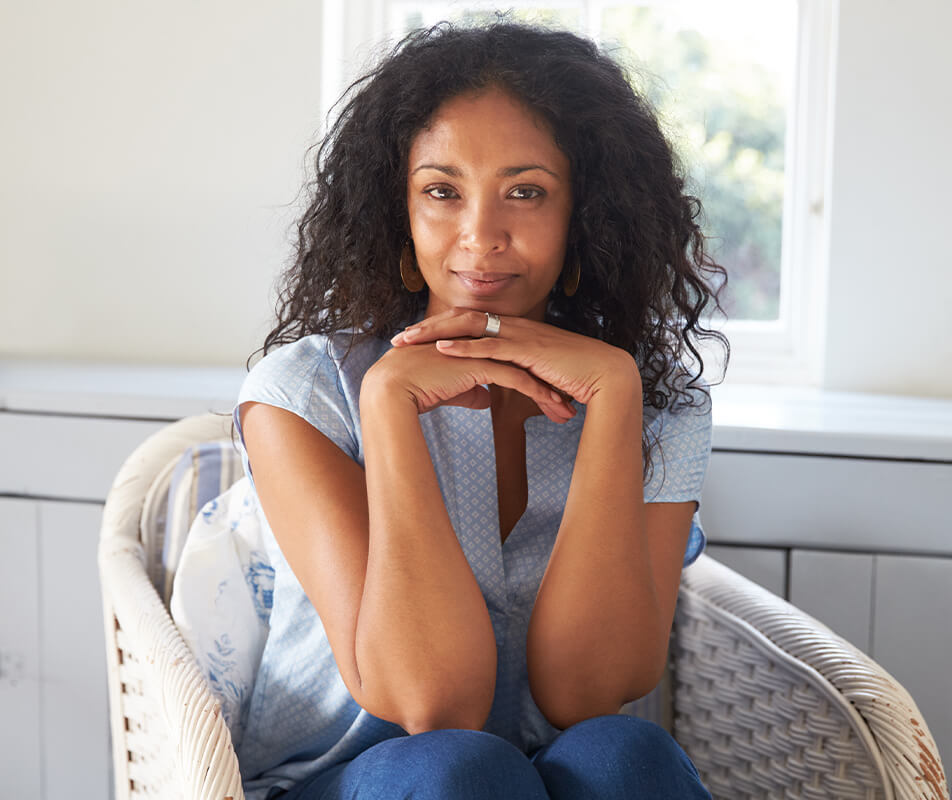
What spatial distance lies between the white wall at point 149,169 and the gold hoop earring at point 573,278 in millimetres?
861

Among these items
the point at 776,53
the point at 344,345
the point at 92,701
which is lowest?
the point at 92,701

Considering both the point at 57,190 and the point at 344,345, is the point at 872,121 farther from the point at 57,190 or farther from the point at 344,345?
the point at 57,190

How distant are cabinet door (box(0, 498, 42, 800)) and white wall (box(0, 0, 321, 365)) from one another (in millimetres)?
501

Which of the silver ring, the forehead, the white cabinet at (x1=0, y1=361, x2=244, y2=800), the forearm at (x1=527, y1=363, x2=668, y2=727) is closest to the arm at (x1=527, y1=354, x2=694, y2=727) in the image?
the forearm at (x1=527, y1=363, x2=668, y2=727)

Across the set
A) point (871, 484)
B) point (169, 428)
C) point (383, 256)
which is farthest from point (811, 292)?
point (169, 428)

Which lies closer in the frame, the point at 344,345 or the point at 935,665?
the point at 344,345

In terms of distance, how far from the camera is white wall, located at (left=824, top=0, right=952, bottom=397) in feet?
5.37

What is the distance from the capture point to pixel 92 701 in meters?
1.55

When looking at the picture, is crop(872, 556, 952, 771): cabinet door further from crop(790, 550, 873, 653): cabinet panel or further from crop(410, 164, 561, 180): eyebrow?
crop(410, 164, 561, 180): eyebrow

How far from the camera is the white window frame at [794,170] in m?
1.80

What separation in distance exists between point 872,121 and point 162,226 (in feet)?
4.26

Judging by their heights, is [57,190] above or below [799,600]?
above

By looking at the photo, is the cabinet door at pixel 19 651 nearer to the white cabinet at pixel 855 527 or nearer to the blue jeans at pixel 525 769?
the blue jeans at pixel 525 769

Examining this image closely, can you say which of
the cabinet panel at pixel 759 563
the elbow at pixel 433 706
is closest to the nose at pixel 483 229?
the elbow at pixel 433 706
